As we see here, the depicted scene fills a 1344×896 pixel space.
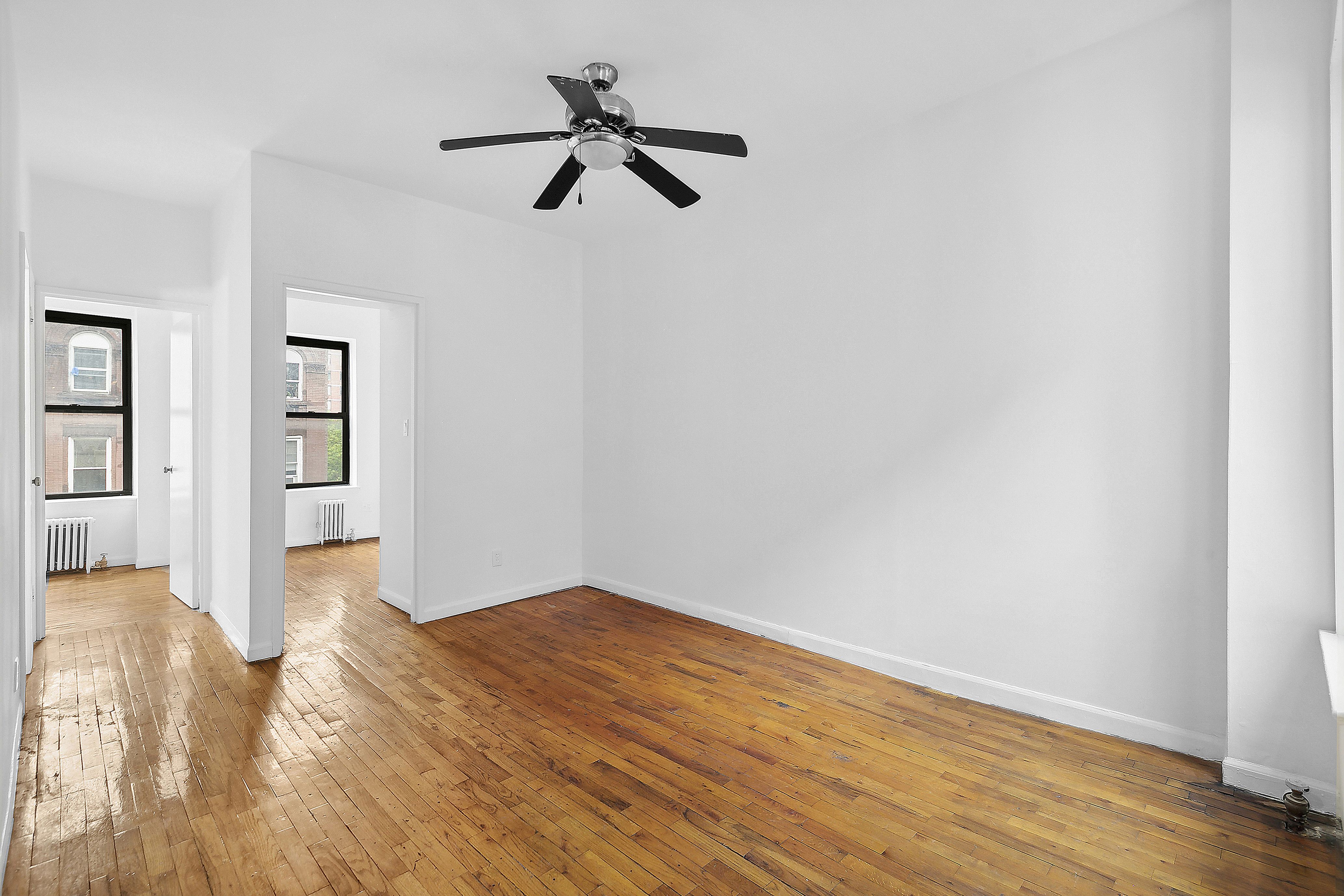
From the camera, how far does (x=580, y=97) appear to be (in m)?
2.32

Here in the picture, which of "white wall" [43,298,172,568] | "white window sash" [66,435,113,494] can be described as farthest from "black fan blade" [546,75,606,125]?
"white window sash" [66,435,113,494]

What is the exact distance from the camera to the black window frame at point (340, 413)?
277 inches

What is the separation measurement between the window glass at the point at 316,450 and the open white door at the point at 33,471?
125 inches

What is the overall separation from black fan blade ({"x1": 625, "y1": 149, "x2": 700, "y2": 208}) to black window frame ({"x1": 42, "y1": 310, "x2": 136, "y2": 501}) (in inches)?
219

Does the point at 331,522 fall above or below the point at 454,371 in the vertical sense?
below

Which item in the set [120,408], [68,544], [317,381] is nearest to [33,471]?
[68,544]

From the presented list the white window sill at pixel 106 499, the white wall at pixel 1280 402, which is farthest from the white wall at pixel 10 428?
the white wall at pixel 1280 402

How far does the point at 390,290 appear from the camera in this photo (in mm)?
4078

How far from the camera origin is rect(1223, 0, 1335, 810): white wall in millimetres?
2131

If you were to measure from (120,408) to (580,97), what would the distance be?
605cm

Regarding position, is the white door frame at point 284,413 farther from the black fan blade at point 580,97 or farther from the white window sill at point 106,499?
the white window sill at point 106,499

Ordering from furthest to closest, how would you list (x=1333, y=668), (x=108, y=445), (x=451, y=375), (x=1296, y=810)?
1. (x=108, y=445)
2. (x=451, y=375)
3. (x=1296, y=810)
4. (x=1333, y=668)

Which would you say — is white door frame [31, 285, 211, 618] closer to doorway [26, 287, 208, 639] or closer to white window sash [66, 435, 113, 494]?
doorway [26, 287, 208, 639]

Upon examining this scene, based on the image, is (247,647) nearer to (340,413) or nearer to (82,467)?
(82,467)
